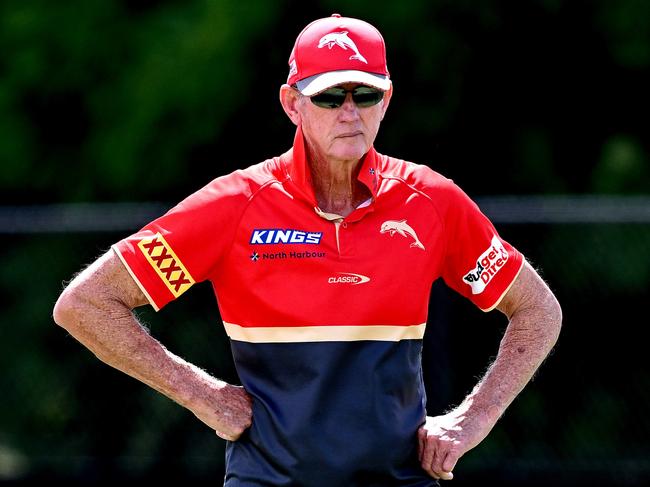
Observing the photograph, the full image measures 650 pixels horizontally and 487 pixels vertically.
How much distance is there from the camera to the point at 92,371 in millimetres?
8367

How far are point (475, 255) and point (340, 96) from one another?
0.65 meters

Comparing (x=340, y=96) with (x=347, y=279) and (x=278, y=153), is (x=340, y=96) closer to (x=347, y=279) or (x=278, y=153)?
(x=347, y=279)

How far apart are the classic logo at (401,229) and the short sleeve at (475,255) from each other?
13 cm

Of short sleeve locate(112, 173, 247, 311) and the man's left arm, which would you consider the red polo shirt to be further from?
the man's left arm

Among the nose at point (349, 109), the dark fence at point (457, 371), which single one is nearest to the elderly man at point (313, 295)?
the nose at point (349, 109)

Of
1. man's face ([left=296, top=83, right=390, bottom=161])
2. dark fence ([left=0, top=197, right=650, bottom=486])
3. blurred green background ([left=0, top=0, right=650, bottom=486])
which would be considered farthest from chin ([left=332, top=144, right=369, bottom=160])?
blurred green background ([left=0, top=0, right=650, bottom=486])

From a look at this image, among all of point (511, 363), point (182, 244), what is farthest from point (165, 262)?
point (511, 363)

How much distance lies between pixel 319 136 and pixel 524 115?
561 centimetres

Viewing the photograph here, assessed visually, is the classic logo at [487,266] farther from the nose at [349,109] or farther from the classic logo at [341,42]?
the classic logo at [341,42]

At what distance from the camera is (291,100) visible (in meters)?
3.77

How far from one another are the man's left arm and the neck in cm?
57

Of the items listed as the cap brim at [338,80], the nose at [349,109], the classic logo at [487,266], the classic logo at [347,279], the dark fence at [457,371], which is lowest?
the dark fence at [457,371]

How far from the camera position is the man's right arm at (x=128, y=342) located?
351cm

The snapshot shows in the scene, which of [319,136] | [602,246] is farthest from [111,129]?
[319,136]
